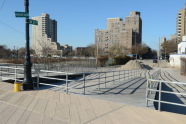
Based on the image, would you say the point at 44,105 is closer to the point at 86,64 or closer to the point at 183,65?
the point at 183,65

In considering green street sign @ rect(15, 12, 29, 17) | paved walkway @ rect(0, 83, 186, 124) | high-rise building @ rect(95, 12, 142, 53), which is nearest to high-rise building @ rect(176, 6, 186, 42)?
high-rise building @ rect(95, 12, 142, 53)

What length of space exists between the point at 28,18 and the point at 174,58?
60856 mm

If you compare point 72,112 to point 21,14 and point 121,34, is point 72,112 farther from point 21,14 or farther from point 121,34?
point 121,34

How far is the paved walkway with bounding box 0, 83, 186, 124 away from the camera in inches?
234

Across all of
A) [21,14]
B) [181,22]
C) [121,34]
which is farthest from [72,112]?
[181,22]

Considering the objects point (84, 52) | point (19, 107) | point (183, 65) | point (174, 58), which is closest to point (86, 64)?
point (183, 65)

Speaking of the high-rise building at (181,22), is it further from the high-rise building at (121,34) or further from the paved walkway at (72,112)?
the paved walkway at (72,112)

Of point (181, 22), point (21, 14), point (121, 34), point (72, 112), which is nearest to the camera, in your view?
point (72, 112)

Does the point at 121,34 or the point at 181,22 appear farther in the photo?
the point at 181,22

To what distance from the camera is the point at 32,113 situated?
6.64 meters

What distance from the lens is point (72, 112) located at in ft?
22.0

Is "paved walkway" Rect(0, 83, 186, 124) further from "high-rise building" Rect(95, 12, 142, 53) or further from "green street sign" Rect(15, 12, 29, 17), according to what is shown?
"high-rise building" Rect(95, 12, 142, 53)

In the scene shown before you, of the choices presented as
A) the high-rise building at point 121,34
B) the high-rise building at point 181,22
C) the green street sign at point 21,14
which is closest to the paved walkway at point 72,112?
the green street sign at point 21,14

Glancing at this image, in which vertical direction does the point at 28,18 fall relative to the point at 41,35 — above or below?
below
